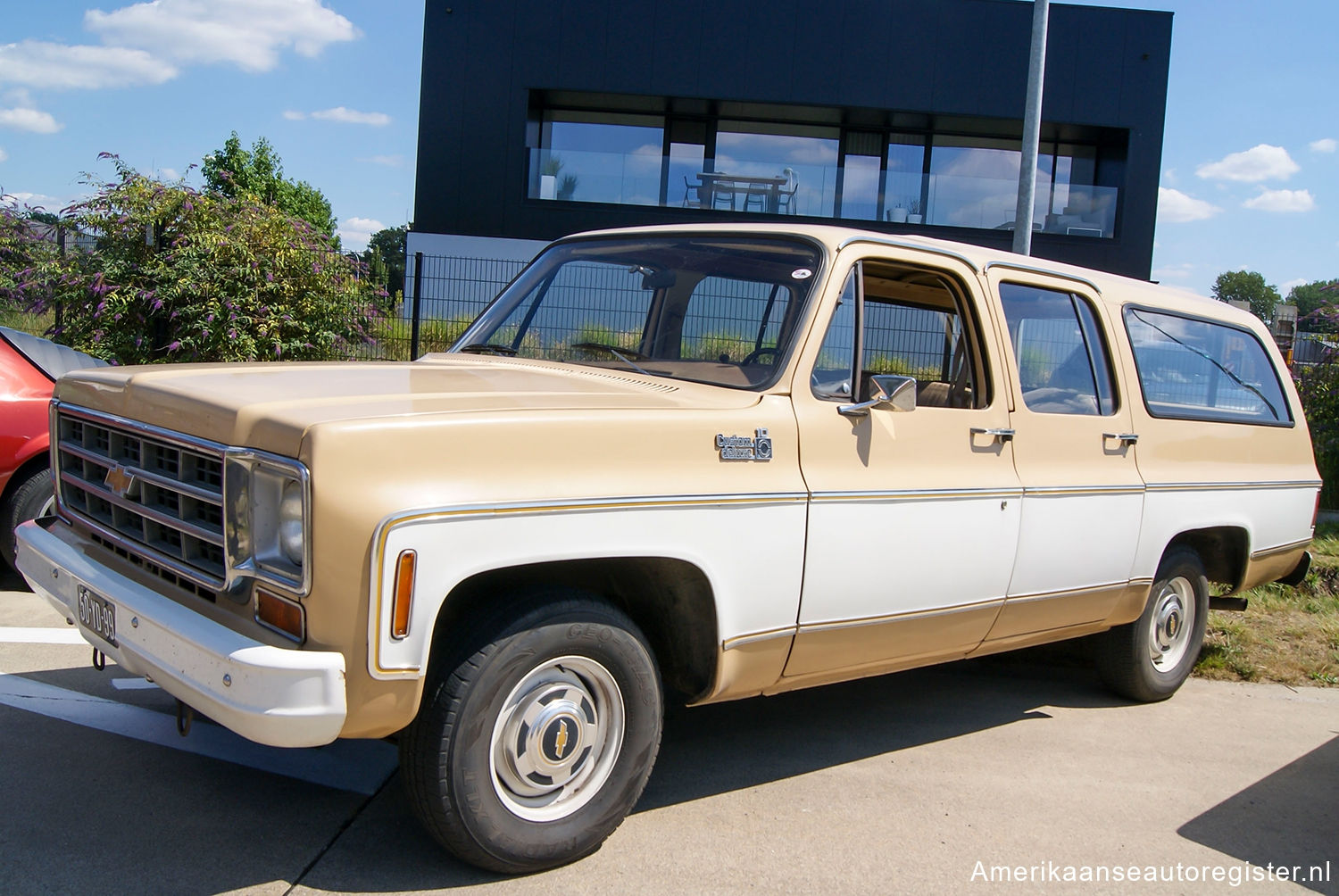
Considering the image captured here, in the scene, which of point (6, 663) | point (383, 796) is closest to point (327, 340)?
point (6, 663)

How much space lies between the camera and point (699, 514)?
3148 mm

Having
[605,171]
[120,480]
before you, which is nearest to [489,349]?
[120,480]

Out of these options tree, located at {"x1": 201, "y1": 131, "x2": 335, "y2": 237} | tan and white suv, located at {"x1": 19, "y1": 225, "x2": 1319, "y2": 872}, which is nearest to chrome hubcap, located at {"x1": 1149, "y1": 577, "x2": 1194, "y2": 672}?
tan and white suv, located at {"x1": 19, "y1": 225, "x2": 1319, "y2": 872}

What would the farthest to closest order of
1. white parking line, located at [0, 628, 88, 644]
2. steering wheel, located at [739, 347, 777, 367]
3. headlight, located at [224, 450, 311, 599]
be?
white parking line, located at [0, 628, 88, 644] → steering wheel, located at [739, 347, 777, 367] → headlight, located at [224, 450, 311, 599]

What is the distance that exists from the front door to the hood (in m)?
0.44

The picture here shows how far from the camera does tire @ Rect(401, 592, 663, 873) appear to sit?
2.80m

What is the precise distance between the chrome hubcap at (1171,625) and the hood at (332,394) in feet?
9.85

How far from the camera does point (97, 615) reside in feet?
10.1

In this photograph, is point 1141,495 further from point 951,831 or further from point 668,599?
point 668,599

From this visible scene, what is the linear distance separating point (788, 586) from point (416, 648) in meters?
1.27

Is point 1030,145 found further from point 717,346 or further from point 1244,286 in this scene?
point 1244,286

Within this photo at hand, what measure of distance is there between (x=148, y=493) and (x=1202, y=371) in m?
4.80

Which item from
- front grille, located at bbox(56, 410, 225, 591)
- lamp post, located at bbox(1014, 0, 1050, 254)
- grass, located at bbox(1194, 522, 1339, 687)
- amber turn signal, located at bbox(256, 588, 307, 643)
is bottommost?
grass, located at bbox(1194, 522, 1339, 687)

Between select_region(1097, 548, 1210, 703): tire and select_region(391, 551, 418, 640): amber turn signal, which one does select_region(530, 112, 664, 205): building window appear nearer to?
select_region(1097, 548, 1210, 703): tire
